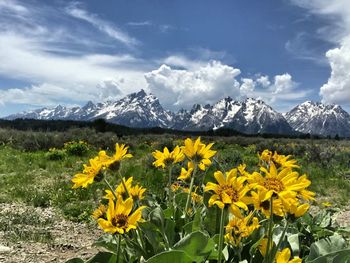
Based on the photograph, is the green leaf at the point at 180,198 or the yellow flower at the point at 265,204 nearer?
the yellow flower at the point at 265,204

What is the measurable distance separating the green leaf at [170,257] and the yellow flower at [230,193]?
252mm

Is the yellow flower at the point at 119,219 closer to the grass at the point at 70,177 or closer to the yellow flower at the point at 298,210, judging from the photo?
the yellow flower at the point at 298,210

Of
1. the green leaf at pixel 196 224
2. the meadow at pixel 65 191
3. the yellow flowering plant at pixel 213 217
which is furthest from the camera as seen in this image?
the meadow at pixel 65 191

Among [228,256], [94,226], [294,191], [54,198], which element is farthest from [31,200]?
[294,191]

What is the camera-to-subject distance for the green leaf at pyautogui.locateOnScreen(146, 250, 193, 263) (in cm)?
184

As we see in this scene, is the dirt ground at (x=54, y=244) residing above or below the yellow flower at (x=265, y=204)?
below

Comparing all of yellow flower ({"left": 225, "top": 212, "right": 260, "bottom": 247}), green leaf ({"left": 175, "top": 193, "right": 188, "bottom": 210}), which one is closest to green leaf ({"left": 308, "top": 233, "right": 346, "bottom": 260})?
yellow flower ({"left": 225, "top": 212, "right": 260, "bottom": 247})

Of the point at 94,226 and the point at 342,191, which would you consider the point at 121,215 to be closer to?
the point at 94,226

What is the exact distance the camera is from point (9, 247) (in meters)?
5.41

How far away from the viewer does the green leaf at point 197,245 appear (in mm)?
2055

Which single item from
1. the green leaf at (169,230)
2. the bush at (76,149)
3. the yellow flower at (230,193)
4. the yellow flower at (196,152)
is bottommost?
the bush at (76,149)

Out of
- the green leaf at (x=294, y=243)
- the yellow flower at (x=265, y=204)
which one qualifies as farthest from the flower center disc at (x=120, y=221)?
the green leaf at (x=294, y=243)

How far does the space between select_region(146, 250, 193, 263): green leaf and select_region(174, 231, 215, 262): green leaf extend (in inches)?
6.9

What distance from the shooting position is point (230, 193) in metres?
1.93
